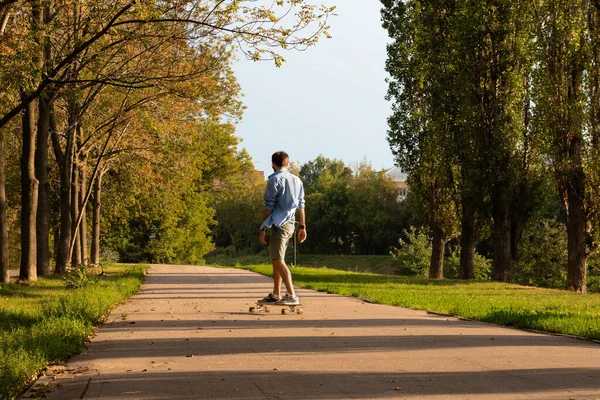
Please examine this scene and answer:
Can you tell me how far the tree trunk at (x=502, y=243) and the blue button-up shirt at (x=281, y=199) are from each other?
19.1 m

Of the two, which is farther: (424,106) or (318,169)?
(318,169)

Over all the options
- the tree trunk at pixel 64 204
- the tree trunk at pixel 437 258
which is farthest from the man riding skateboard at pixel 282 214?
the tree trunk at pixel 437 258

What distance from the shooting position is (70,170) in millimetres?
25016

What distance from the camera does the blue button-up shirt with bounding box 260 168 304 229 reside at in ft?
37.8

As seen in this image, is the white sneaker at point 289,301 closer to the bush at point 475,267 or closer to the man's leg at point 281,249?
the man's leg at point 281,249

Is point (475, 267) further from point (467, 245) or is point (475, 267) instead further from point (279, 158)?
point (279, 158)

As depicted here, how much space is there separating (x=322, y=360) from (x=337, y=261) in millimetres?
72931

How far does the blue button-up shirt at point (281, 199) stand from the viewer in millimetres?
11523

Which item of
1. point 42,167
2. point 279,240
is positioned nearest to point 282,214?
point 279,240

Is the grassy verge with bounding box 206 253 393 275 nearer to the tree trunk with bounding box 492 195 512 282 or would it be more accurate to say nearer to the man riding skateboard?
the tree trunk with bounding box 492 195 512 282

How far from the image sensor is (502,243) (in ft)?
97.8

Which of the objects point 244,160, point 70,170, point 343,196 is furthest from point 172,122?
point 343,196

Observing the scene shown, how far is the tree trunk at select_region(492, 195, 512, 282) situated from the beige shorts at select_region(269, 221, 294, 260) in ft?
62.8

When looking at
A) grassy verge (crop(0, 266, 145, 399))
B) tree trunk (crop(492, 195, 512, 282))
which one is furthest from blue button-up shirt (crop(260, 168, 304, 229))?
tree trunk (crop(492, 195, 512, 282))
